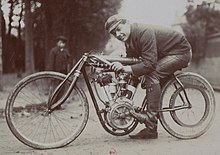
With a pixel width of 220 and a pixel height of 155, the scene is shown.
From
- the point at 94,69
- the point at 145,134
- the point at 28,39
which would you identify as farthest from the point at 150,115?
the point at 28,39

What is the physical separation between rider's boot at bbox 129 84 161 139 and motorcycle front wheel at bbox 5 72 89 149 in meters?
0.24

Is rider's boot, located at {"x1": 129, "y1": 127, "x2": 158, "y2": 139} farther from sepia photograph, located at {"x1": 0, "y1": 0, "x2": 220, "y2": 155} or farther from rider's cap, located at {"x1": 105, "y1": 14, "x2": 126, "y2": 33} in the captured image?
rider's cap, located at {"x1": 105, "y1": 14, "x2": 126, "y2": 33}

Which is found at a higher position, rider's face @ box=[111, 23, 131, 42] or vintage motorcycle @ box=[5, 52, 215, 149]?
rider's face @ box=[111, 23, 131, 42]

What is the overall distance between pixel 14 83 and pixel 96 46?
15.1 inches

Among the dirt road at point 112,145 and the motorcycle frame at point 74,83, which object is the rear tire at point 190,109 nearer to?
the dirt road at point 112,145

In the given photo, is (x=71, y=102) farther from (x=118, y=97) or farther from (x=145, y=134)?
(x=145, y=134)

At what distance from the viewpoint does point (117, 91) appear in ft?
6.72

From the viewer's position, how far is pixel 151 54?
78.6 inches

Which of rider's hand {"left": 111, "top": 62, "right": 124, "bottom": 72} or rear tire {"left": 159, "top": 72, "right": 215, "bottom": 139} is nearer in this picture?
rider's hand {"left": 111, "top": 62, "right": 124, "bottom": 72}

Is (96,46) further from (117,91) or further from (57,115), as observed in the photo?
(57,115)

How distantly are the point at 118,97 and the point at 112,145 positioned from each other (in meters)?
0.21

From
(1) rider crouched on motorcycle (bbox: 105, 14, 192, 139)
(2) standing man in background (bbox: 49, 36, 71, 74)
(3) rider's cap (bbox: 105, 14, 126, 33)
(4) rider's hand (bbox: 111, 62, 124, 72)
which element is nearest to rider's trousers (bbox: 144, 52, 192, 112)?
(1) rider crouched on motorcycle (bbox: 105, 14, 192, 139)

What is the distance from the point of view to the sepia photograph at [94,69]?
6.52 feet

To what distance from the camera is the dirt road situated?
1958 millimetres
